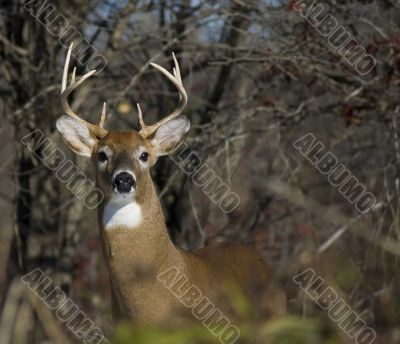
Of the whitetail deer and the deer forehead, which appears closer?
the whitetail deer

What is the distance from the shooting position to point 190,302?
16.5 feet

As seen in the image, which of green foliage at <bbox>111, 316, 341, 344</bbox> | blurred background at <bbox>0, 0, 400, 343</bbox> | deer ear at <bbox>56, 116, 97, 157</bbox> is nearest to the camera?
green foliage at <bbox>111, 316, 341, 344</bbox>

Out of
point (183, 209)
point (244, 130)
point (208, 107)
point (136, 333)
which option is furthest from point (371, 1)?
point (136, 333)

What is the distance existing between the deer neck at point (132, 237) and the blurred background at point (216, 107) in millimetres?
1770

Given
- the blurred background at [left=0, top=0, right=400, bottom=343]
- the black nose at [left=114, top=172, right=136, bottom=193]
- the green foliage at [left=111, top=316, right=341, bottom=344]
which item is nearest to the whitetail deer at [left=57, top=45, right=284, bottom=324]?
the black nose at [left=114, top=172, right=136, bottom=193]

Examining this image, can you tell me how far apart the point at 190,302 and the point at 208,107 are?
4283 mm

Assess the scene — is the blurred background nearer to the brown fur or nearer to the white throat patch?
the brown fur

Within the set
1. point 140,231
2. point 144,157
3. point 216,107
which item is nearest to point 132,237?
point 140,231

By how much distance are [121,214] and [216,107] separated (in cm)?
372

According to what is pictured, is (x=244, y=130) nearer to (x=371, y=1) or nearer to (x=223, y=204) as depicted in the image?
Result: (x=223, y=204)

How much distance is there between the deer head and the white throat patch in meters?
0.04

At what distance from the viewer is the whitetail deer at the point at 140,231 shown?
505 cm

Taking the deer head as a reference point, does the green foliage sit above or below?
above

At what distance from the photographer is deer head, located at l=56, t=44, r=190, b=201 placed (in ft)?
17.7
